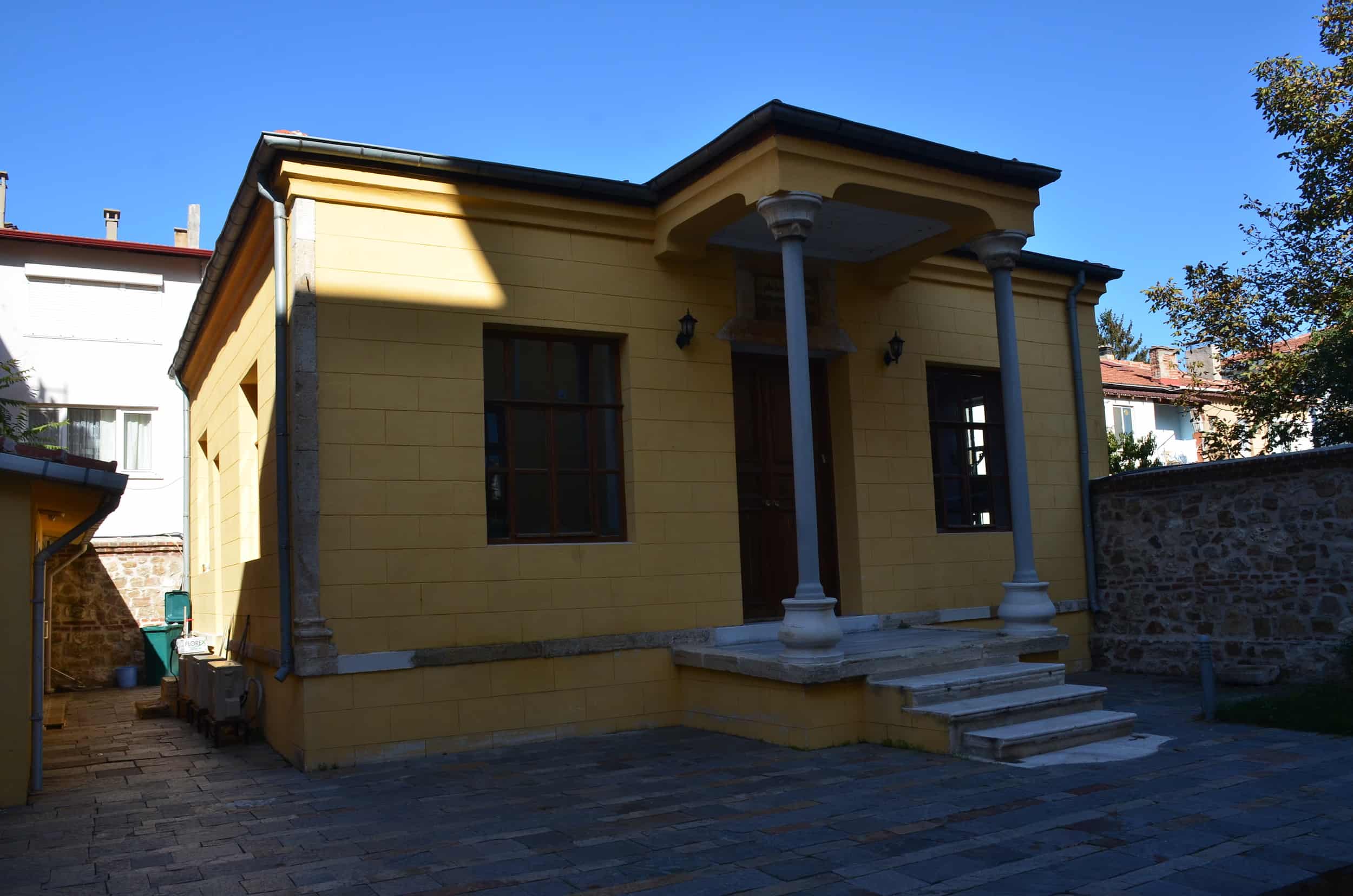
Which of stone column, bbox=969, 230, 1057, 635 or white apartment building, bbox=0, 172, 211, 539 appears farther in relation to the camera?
white apartment building, bbox=0, 172, 211, 539

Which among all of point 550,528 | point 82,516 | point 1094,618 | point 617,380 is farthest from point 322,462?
point 1094,618

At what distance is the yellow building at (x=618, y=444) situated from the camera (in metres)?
6.88

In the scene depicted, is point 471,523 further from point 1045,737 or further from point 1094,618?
point 1094,618

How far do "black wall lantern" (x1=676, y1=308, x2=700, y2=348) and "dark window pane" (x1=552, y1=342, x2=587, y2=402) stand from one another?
2.50 ft

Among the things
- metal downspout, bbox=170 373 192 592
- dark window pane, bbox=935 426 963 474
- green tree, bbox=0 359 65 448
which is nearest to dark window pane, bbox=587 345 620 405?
dark window pane, bbox=935 426 963 474

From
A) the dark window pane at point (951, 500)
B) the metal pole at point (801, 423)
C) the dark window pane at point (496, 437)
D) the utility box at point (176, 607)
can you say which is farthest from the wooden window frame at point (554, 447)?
the utility box at point (176, 607)

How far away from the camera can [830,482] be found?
30.0 feet

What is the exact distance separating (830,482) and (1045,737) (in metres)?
3.38

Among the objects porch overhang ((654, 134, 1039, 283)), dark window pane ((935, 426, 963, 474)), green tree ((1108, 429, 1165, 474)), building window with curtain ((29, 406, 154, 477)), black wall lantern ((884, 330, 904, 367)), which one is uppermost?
porch overhang ((654, 134, 1039, 283))

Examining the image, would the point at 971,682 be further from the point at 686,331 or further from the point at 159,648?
the point at 159,648

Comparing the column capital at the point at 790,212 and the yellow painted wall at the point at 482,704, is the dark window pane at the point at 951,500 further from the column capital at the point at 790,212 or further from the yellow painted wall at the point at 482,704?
the column capital at the point at 790,212

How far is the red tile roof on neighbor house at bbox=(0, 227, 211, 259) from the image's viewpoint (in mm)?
16000

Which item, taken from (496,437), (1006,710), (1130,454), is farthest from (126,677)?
(1130,454)

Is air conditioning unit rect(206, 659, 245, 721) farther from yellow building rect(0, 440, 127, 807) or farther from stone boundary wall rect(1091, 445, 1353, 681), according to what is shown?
stone boundary wall rect(1091, 445, 1353, 681)
